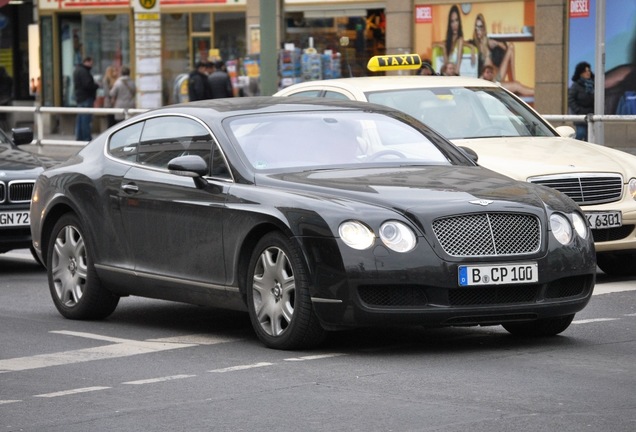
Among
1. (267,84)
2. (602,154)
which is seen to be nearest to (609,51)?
(267,84)

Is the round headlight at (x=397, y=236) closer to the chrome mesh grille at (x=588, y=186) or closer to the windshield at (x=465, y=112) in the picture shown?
the chrome mesh grille at (x=588, y=186)

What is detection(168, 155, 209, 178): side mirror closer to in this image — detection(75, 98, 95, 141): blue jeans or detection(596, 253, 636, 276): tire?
detection(596, 253, 636, 276): tire

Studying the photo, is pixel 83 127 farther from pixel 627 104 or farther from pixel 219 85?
pixel 627 104

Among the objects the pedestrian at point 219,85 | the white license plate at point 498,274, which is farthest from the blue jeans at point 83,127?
the white license plate at point 498,274

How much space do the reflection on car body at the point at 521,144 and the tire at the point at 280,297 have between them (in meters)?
A: 3.61

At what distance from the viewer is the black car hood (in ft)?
27.9

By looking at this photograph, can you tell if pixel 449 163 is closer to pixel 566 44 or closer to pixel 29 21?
pixel 566 44

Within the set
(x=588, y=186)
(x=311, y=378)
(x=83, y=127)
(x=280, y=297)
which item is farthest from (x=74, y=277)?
(x=83, y=127)

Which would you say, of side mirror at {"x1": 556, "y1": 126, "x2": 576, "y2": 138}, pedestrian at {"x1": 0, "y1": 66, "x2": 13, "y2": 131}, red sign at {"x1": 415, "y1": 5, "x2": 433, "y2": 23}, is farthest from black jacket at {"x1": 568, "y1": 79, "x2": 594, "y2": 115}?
pedestrian at {"x1": 0, "y1": 66, "x2": 13, "y2": 131}

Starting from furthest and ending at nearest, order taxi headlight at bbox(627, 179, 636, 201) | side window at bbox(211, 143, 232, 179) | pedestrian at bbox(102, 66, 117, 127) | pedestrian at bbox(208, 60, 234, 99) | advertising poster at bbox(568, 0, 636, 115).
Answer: pedestrian at bbox(102, 66, 117, 127)
pedestrian at bbox(208, 60, 234, 99)
advertising poster at bbox(568, 0, 636, 115)
taxi headlight at bbox(627, 179, 636, 201)
side window at bbox(211, 143, 232, 179)

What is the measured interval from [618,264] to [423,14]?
16210 millimetres

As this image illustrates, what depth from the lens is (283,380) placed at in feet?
25.5

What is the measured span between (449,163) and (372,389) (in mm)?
2633

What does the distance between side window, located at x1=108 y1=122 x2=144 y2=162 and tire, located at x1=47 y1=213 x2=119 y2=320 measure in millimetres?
545
